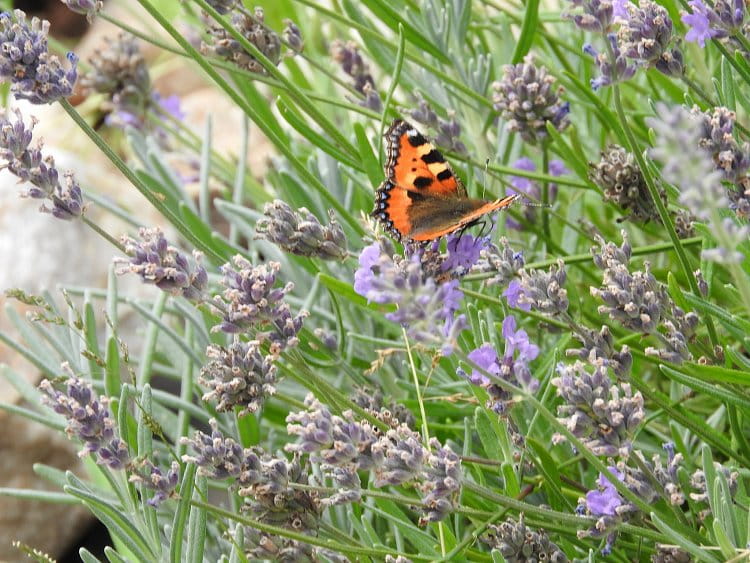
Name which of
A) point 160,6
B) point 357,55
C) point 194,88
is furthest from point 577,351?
point 194,88

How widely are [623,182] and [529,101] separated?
0.90ft

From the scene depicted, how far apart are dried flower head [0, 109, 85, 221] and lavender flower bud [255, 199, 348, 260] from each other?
1.06 feet

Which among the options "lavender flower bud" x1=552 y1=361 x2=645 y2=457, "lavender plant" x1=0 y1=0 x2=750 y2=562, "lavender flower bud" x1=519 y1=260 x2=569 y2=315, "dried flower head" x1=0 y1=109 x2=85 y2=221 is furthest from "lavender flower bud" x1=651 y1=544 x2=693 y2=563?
"dried flower head" x1=0 y1=109 x2=85 y2=221

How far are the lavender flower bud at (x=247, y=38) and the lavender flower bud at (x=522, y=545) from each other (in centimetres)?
112

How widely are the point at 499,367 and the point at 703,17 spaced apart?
68 centimetres

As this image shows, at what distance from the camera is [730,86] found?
5.82 ft

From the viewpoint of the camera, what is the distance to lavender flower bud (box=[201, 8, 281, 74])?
2.05 metres

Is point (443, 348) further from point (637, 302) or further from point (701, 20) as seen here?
point (701, 20)

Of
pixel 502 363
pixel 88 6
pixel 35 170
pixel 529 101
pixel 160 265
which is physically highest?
pixel 88 6

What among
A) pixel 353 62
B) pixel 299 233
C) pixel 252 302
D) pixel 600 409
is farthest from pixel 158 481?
pixel 353 62

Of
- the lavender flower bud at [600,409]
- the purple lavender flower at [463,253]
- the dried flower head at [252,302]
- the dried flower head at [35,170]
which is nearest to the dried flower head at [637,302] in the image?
the lavender flower bud at [600,409]

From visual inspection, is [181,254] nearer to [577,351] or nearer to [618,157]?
[577,351]

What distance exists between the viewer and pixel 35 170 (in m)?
1.59

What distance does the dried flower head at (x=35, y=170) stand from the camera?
1.56 m
